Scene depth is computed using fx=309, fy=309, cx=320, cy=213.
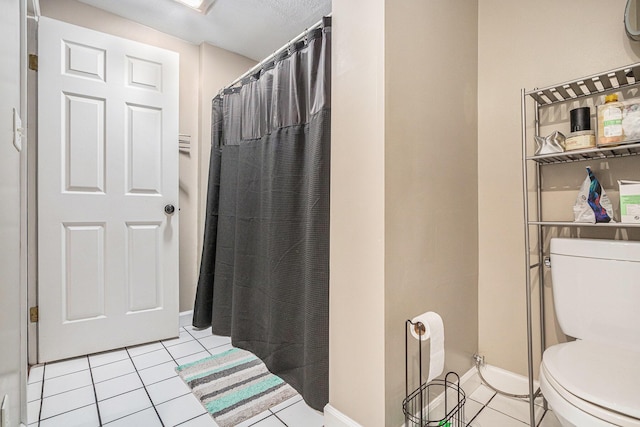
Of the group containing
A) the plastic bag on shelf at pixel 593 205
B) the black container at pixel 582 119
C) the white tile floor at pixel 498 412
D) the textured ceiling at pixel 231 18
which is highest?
the textured ceiling at pixel 231 18

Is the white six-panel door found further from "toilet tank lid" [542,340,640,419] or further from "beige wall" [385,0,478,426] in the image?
"toilet tank lid" [542,340,640,419]

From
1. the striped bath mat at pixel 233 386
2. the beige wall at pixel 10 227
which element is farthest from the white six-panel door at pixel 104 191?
the beige wall at pixel 10 227

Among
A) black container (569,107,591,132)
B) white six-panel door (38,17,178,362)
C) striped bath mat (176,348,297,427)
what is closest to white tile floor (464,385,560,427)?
striped bath mat (176,348,297,427)

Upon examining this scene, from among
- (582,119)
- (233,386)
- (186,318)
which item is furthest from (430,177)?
(186,318)

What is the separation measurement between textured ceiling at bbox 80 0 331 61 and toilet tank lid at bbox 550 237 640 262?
1.91 m

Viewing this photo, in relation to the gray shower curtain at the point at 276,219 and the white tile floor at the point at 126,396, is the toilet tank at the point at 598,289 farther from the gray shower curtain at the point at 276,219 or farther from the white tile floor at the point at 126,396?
the white tile floor at the point at 126,396

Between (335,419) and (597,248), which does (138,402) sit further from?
(597,248)

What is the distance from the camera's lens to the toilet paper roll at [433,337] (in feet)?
3.60

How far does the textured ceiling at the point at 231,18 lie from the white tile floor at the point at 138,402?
227 centimetres

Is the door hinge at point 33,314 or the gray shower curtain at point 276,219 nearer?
the gray shower curtain at point 276,219

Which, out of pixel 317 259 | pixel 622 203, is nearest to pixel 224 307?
pixel 317 259

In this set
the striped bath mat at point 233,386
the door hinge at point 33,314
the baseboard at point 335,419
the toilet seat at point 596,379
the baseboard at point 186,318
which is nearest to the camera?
the toilet seat at point 596,379

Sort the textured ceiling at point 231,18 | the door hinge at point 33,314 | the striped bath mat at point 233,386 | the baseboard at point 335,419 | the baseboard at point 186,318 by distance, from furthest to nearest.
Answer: the baseboard at point 186,318
the textured ceiling at point 231,18
the door hinge at point 33,314
the striped bath mat at point 233,386
the baseboard at point 335,419

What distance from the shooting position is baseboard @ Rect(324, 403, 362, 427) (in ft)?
3.95
